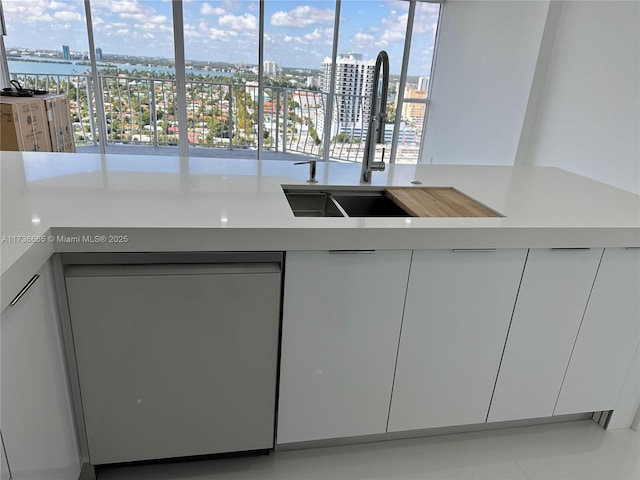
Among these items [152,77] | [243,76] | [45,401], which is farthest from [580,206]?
[152,77]

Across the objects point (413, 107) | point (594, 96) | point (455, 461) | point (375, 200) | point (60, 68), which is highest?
point (594, 96)

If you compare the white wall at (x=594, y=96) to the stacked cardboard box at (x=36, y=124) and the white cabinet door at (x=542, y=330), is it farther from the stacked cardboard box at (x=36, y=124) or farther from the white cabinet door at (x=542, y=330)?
the stacked cardboard box at (x=36, y=124)

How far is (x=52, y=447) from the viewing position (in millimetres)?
1161

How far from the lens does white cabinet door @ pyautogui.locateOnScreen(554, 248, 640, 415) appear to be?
1520 millimetres

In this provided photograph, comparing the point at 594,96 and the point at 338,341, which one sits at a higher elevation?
the point at 594,96

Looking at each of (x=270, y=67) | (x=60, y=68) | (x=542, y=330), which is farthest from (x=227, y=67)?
(x=542, y=330)

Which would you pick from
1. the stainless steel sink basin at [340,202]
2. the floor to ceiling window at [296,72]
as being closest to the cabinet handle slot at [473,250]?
the stainless steel sink basin at [340,202]

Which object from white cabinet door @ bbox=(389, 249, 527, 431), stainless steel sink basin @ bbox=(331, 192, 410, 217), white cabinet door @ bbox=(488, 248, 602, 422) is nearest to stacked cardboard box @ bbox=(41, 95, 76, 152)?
stainless steel sink basin @ bbox=(331, 192, 410, 217)

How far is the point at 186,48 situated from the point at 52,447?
15.6 ft

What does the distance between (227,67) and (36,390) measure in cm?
484

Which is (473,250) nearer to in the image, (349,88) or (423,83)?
(349,88)

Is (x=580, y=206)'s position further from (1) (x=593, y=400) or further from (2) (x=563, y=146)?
(2) (x=563, y=146)

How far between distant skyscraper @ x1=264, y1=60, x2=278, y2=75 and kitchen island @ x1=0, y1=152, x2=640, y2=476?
3.96 m

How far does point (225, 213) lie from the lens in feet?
4.18
